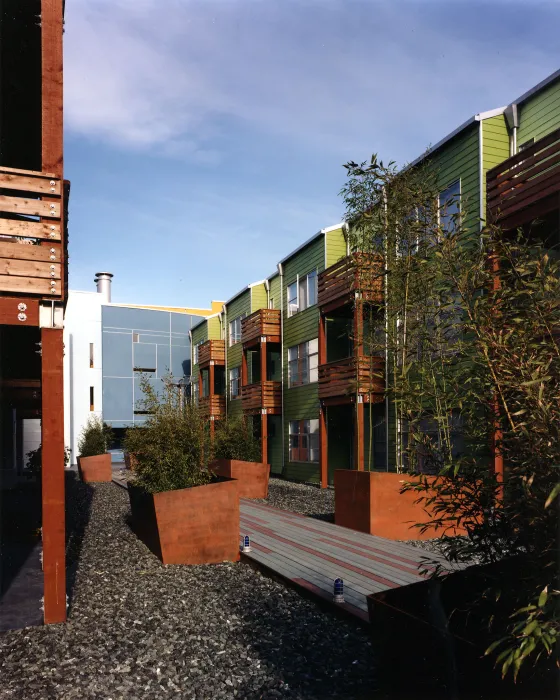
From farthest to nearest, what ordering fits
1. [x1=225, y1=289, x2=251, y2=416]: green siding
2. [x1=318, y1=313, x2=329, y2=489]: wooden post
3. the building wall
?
the building wall → [x1=225, y1=289, x2=251, y2=416]: green siding → [x1=318, y1=313, x2=329, y2=489]: wooden post

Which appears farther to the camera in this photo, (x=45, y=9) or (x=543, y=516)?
(x=45, y=9)

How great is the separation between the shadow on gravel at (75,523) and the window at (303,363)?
8628mm

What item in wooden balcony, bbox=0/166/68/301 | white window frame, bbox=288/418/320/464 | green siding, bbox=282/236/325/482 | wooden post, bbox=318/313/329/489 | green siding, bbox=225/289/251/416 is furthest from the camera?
green siding, bbox=225/289/251/416

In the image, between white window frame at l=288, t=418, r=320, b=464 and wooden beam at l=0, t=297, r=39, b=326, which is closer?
wooden beam at l=0, t=297, r=39, b=326

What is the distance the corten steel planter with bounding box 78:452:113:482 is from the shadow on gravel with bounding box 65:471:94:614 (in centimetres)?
166

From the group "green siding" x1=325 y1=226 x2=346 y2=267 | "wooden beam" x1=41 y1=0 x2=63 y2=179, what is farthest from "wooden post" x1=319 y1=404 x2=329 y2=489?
"wooden beam" x1=41 y1=0 x2=63 y2=179

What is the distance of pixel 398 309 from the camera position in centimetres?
1149

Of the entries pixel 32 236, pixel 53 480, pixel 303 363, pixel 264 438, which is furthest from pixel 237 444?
pixel 32 236

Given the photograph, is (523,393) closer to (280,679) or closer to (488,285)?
(488,285)

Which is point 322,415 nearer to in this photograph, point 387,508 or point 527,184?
point 387,508

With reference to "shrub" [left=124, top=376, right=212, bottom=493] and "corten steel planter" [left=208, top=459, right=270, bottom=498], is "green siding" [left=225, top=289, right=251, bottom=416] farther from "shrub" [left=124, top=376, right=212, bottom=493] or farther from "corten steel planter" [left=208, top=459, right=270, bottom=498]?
"shrub" [left=124, top=376, right=212, bottom=493]

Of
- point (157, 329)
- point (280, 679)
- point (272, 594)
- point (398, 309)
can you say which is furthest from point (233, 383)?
point (280, 679)

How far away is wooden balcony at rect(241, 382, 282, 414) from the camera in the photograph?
2561 cm

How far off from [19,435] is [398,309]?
21.8 m
